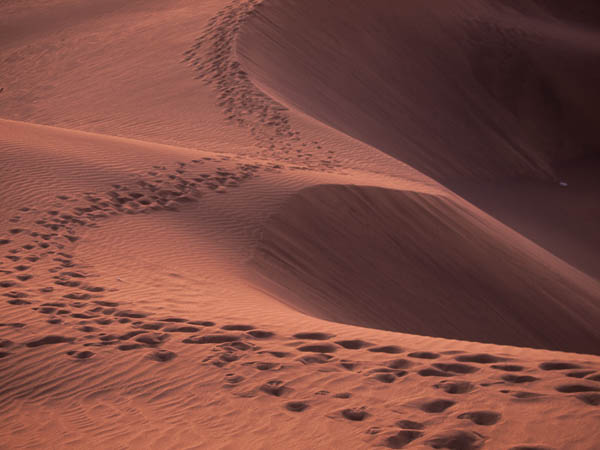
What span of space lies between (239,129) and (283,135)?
1.06 metres

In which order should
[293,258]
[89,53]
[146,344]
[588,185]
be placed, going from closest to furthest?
[146,344]
[293,258]
[89,53]
[588,185]

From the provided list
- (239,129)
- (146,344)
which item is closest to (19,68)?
(239,129)

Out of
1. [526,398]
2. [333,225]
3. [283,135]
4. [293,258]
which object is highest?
[283,135]

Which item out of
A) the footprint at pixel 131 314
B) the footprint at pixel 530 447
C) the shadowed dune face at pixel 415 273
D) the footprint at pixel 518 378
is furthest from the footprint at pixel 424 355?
the footprint at pixel 131 314

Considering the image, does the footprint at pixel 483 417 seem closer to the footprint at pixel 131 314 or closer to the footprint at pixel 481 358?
the footprint at pixel 481 358

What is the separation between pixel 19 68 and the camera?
69.9ft

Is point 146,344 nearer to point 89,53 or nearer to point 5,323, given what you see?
point 5,323

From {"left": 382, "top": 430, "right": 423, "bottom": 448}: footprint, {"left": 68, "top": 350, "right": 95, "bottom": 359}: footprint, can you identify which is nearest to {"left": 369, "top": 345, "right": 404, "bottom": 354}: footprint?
{"left": 382, "top": 430, "right": 423, "bottom": 448}: footprint

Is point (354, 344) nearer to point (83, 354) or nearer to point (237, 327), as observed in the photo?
point (237, 327)

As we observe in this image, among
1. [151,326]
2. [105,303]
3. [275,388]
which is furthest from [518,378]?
[105,303]

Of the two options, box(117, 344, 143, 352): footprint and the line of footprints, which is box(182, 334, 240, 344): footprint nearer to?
the line of footprints

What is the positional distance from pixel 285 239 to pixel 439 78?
676 inches

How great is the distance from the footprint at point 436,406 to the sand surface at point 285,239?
2 centimetres

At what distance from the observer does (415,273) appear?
9203 millimetres
